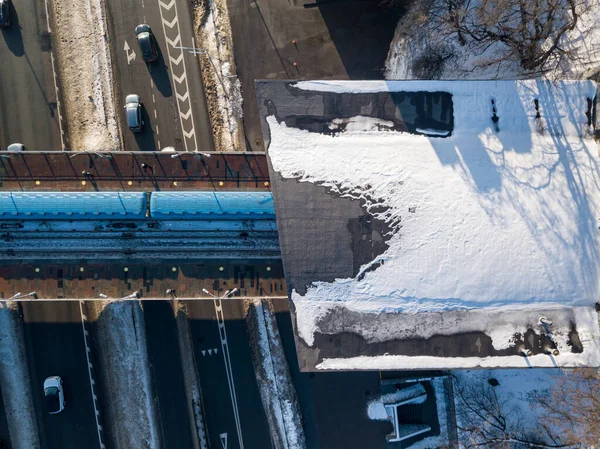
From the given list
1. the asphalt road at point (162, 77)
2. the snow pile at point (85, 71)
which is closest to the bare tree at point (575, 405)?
the asphalt road at point (162, 77)

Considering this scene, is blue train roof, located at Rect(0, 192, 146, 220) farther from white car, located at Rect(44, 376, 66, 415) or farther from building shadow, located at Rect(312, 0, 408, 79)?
building shadow, located at Rect(312, 0, 408, 79)

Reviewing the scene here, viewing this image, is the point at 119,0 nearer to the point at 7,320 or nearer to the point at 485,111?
the point at 7,320

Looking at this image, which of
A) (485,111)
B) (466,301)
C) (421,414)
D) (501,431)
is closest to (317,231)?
(466,301)

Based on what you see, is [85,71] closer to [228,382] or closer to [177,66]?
[177,66]

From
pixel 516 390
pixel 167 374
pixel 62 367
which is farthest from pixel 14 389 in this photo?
pixel 516 390

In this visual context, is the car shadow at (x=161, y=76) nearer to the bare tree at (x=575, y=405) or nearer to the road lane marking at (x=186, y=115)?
the road lane marking at (x=186, y=115)

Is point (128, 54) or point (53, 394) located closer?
point (53, 394)
